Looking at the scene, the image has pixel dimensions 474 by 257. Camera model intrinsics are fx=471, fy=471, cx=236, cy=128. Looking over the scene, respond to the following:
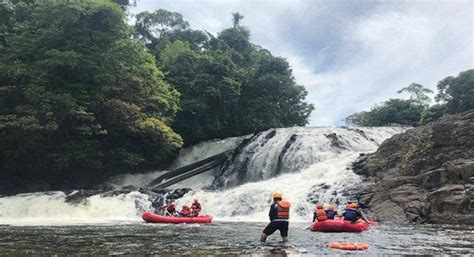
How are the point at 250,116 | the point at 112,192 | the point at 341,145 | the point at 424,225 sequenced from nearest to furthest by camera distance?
1. the point at 424,225
2. the point at 112,192
3. the point at 341,145
4. the point at 250,116

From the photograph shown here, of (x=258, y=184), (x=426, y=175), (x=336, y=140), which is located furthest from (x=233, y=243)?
(x=336, y=140)

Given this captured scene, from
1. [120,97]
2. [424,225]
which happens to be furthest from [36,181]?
[424,225]

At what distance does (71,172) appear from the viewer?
31062 mm

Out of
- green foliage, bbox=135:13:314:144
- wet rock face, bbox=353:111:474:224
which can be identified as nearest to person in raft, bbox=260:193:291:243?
wet rock face, bbox=353:111:474:224

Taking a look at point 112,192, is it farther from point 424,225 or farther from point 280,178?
point 424,225

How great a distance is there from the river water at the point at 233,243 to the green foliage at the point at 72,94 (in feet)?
49.0

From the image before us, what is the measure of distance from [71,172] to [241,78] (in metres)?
16.6

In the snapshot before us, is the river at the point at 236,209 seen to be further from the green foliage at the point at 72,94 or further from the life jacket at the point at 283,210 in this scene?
the green foliage at the point at 72,94

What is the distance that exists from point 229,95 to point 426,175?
21369 mm

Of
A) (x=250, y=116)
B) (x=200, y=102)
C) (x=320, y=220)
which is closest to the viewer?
(x=320, y=220)

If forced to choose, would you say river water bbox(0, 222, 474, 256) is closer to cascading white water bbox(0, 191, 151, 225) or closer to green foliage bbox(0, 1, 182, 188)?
cascading white water bbox(0, 191, 151, 225)

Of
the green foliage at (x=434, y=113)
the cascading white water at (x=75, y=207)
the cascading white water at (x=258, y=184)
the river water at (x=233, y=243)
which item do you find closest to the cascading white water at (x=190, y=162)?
the cascading white water at (x=258, y=184)

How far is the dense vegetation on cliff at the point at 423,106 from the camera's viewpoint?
1494 inches

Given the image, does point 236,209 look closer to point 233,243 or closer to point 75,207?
point 75,207
